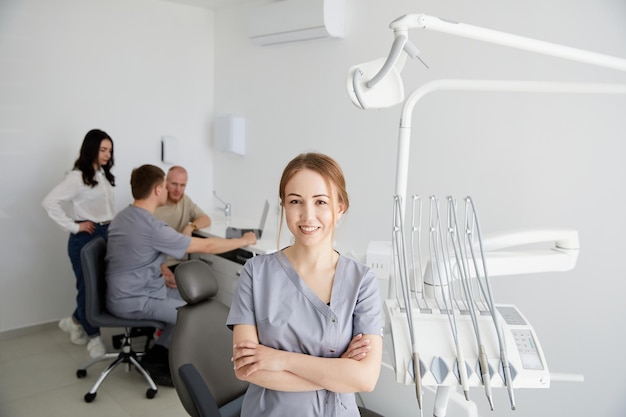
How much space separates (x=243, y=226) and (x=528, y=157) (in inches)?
88.2

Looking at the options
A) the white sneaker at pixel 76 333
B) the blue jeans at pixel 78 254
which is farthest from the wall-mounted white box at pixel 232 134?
the white sneaker at pixel 76 333

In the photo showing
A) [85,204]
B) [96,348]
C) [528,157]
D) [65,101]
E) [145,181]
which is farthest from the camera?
[65,101]

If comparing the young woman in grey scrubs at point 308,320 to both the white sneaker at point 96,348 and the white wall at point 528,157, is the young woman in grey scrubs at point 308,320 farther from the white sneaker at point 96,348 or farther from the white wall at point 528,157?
the white sneaker at point 96,348

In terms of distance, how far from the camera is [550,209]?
2.37 metres

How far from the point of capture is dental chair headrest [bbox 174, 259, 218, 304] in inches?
80.4

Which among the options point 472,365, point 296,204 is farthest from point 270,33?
point 472,365

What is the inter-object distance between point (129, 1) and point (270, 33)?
4.01ft

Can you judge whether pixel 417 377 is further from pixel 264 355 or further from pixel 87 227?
pixel 87 227

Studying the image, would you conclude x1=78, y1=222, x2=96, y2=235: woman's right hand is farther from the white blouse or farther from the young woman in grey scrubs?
the young woman in grey scrubs

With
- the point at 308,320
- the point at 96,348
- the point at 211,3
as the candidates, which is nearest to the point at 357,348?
the point at 308,320

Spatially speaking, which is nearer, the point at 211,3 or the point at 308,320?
the point at 308,320

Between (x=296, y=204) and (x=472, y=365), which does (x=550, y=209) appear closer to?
(x=472, y=365)

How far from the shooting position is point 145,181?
2.93 m

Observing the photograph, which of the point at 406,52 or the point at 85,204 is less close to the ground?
the point at 406,52
